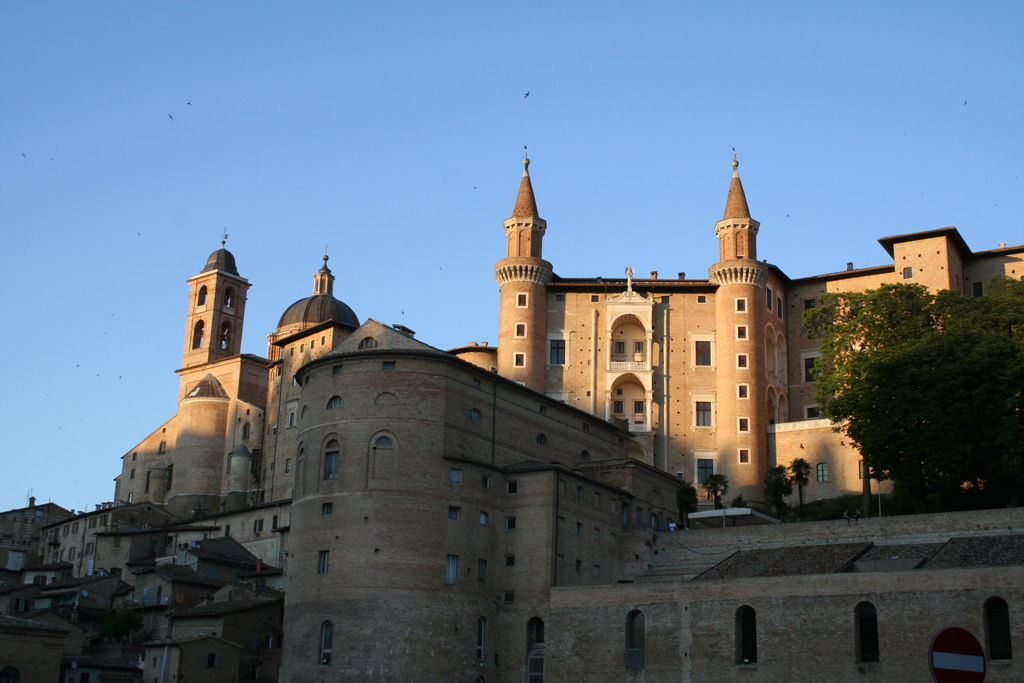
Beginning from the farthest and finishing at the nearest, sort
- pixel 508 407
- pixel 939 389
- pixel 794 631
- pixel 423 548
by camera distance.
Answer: pixel 508 407 < pixel 939 389 < pixel 423 548 < pixel 794 631

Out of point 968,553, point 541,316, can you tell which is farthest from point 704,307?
point 968,553

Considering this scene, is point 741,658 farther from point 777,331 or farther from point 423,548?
point 777,331

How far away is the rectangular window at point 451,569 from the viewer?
50219 millimetres

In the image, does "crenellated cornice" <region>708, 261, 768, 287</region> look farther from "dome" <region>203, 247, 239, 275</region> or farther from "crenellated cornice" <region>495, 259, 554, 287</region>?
"dome" <region>203, 247, 239, 275</region>

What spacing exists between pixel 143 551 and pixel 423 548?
2900 centimetres

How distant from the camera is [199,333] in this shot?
326ft

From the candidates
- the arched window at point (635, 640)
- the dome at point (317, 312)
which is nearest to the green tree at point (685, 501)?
the arched window at point (635, 640)

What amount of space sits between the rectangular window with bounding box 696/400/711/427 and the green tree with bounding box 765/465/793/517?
7.07 m

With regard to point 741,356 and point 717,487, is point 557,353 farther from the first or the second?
point 717,487

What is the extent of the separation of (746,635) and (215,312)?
66819mm

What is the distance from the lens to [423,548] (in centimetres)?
4991

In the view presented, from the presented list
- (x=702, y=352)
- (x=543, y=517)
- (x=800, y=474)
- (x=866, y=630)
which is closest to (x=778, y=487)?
(x=800, y=474)

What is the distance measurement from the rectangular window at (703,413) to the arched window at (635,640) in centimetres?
3272

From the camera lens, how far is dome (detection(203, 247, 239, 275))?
102 m
